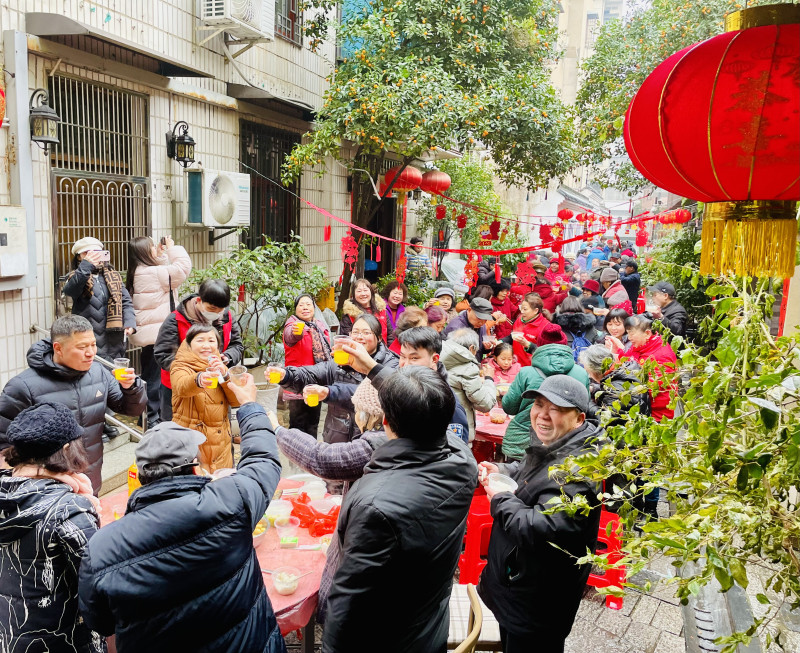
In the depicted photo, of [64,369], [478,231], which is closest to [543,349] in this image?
[64,369]

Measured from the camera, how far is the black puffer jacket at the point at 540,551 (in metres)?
2.81

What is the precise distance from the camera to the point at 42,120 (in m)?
5.41

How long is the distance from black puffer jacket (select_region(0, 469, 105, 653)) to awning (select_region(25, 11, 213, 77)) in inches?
170

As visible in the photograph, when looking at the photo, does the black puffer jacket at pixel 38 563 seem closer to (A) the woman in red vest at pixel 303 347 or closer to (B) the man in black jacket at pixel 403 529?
(B) the man in black jacket at pixel 403 529

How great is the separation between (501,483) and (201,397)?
2.19 meters

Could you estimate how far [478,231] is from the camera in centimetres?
1652

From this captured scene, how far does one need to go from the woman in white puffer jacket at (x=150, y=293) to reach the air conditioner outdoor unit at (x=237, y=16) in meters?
2.95

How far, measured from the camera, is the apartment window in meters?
9.63

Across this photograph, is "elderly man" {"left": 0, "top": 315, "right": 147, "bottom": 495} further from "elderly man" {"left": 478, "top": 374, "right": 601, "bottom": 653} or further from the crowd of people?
"elderly man" {"left": 478, "top": 374, "right": 601, "bottom": 653}

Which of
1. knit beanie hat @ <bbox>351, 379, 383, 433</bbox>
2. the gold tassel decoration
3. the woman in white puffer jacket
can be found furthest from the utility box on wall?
the gold tassel decoration

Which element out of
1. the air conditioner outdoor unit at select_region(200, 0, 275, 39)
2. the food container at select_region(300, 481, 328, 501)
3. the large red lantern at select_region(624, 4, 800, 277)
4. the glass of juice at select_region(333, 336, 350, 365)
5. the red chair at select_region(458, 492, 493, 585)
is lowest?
the red chair at select_region(458, 492, 493, 585)

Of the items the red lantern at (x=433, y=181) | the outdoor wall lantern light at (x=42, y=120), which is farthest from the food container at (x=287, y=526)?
the red lantern at (x=433, y=181)

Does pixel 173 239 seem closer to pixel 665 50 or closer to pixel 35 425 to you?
pixel 35 425

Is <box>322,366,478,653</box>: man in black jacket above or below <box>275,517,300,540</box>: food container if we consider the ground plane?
above
